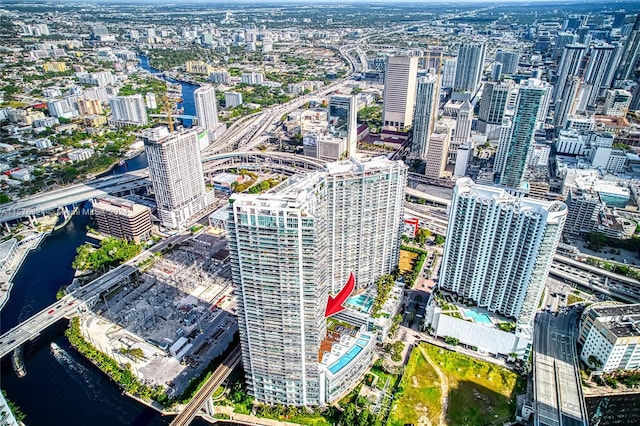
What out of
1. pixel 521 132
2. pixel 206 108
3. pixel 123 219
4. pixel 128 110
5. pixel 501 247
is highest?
pixel 521 132

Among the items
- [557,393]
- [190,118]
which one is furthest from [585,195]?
[190,118]

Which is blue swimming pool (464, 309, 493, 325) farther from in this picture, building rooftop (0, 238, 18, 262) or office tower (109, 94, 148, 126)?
office tower (109, 94, 148, 126)

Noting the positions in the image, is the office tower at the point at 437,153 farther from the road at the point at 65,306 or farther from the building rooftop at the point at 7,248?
the building rooftop at the point at 7,248

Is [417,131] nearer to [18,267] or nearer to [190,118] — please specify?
[190,118]

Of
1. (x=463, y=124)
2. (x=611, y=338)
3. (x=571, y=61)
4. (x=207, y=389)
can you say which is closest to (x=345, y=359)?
(x=207, y=389)

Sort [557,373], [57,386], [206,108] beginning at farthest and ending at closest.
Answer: [206,108], [57,386], [557,373]

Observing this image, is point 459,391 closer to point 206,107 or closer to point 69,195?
point 69,195

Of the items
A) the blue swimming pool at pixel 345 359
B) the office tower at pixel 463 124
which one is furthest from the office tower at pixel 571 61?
the blue swimming pool at pixel 345 359
